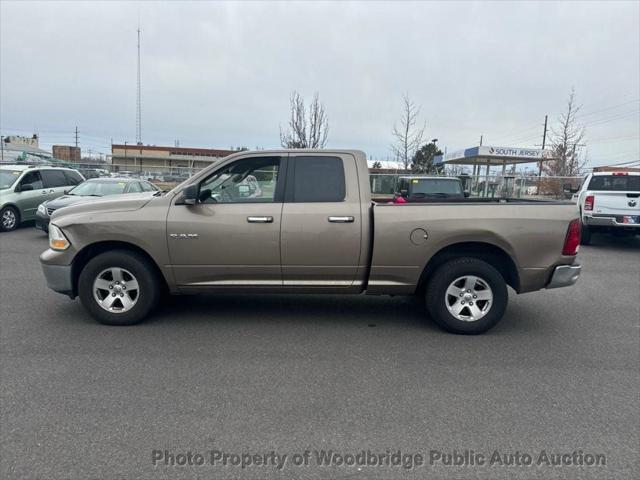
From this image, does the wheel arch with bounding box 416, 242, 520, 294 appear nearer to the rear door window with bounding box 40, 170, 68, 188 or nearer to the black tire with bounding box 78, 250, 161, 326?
the black tire with bounding box 78, 250, 161, 326

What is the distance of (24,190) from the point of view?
41.7ft

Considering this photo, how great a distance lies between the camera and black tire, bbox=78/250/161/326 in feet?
16.0

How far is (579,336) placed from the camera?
503 centimetres

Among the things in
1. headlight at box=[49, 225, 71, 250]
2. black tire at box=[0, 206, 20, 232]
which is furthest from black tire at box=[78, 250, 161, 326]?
black tire at box=[0, 206, 20, 232]

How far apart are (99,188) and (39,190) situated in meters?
2.67

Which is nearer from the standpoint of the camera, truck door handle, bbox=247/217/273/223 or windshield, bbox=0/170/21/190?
truck door handle, bbox=247/217/273/223

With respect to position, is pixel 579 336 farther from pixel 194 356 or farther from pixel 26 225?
pixel 26 225

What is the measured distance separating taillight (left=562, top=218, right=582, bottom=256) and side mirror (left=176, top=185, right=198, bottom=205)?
13.0ft

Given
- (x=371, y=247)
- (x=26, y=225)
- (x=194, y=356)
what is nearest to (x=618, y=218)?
(x=371, y=247)

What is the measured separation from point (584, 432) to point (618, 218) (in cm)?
940

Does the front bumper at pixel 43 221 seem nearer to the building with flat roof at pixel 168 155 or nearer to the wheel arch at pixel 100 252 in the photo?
the wheel arch at pixel 100 252

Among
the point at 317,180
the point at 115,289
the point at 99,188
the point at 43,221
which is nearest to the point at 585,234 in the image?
the point at 317,180

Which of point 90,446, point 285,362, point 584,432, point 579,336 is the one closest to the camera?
point 90,446

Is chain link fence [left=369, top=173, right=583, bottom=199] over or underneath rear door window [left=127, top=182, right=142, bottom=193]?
over
